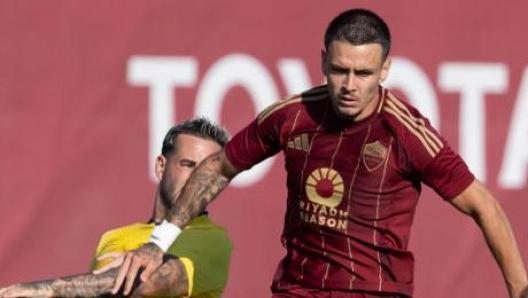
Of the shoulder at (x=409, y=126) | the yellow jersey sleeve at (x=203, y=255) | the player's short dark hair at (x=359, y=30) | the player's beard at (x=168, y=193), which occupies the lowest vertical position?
the yellow jersey sleeve at (x=203, y=255)

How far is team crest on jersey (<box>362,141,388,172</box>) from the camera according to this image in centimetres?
575

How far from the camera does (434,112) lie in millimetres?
9758

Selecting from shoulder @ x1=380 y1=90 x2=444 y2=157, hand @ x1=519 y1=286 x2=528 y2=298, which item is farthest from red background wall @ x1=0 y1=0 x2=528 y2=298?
hand @ x1=519 y1=286 x2=528 y2=298

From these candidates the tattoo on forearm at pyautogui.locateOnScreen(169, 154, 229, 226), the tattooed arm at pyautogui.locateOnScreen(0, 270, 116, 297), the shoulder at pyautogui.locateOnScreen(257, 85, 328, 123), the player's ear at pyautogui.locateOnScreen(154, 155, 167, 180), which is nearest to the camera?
the tattooed arm at pyautogui.locateOnScreen(0, 270, 116, 297)

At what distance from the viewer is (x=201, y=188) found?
6.07 metres

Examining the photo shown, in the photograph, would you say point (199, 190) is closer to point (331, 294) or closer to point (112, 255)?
point (112, 255)

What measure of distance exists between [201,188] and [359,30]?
3.11 ft

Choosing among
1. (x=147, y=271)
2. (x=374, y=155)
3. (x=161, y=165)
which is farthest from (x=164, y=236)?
(x=161, y=165)

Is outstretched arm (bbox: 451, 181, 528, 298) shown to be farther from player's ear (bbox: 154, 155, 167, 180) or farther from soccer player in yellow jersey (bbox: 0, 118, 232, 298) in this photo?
player's ear (bbox: 154, 155, 167, 180)

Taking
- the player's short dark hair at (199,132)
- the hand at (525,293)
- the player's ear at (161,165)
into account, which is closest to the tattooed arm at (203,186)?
the player's short dark hair at (199,132)

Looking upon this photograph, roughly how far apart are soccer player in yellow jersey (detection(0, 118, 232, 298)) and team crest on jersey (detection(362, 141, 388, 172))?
0.95 meters

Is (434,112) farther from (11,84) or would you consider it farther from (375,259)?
(375,259)

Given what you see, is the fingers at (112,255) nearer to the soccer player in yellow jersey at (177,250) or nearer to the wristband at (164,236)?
the soccer player in yellow jersey at (177,250)

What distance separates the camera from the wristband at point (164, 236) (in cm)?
589
